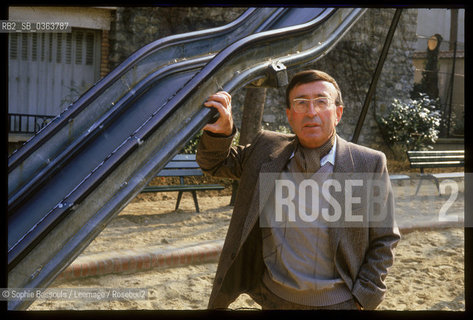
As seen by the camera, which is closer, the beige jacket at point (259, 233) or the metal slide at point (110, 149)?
the beige jacket at point (259, 233)

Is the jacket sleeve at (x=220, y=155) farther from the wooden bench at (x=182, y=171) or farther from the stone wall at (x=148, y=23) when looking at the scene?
the stone wall at (x=148, y=23)

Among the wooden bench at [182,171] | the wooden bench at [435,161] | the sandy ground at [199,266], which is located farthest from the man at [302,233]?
the wooden bench at [435,161]

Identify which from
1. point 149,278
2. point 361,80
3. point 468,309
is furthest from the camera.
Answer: point 361,80

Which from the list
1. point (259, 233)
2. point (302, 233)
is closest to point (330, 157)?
point (302, 233)

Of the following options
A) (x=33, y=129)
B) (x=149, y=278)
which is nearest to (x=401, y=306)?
(x=149, y=278)

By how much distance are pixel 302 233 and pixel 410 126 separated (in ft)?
31.9

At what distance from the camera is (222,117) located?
2297 millimetres

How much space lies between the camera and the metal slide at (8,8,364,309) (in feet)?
7.07

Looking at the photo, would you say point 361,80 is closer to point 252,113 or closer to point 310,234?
point 252,113

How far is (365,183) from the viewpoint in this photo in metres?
2.06

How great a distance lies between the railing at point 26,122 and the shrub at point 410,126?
7.46 m

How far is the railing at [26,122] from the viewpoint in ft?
23.4

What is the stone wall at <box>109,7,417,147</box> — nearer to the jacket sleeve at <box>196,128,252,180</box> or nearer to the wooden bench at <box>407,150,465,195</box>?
the wooden bench at <box>407,150,465,195</box>

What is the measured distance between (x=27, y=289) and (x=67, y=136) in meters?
1.15
